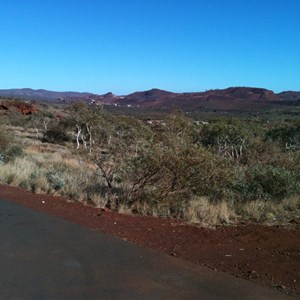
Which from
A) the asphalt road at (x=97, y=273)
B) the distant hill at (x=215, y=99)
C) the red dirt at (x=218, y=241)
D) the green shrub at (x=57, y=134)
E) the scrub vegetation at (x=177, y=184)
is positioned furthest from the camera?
the distant hill at (x=215, y=99)

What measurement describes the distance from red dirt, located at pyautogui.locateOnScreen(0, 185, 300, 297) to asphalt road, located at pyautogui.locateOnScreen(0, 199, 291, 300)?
35cm

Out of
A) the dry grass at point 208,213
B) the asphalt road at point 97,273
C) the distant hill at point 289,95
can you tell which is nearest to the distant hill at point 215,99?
the distant hill at point 289,95

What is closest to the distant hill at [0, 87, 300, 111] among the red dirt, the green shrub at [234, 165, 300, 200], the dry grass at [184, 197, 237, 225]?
the green shrub at [234, 165, 300, 200]

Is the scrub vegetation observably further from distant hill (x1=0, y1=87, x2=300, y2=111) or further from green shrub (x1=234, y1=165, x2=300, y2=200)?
distant hill (x1=0, y1=87, x2=300, y2=111)

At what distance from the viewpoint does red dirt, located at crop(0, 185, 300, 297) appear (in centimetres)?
610

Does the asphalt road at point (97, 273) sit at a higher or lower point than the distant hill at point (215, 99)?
lower

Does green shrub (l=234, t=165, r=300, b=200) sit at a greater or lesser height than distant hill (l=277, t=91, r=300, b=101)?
lesser

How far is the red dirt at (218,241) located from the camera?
610 centimetres

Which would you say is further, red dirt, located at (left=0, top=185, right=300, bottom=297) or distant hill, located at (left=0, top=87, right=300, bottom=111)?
distant hill, located at (left=0, top=87, right=300, bottom=111)

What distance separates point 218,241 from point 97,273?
262cm

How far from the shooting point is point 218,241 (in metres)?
7.74

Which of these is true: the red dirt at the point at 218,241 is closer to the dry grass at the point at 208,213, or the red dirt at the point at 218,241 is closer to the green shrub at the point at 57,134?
the dry grass at the point at 208,213

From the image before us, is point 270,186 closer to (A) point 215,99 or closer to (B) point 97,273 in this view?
(B) point 97,273

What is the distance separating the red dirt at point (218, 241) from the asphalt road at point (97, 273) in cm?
35
